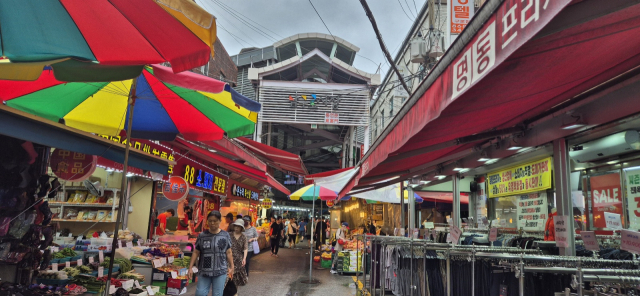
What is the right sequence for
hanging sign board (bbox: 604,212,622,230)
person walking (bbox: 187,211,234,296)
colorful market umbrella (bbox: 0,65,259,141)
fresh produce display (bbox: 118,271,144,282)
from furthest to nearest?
fresh produce display (bbox: 118,271,144,282), person walking (bbox: 187,211,234,296), colorful market umbrella (bbox: 0,65,259,141), hanging sign board (bbox: 604,212,622,230)

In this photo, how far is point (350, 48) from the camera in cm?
2641

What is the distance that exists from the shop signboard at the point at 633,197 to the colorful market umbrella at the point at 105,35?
699cm

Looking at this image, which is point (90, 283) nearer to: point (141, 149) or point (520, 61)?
point (141, 149)

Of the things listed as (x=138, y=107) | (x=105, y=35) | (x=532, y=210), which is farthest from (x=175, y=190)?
(x=532, y=210)

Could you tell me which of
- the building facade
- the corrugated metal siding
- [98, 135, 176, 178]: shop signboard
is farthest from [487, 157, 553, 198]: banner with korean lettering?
the corrugated metal siding

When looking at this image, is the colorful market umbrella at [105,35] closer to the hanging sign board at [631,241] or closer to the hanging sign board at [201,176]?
the hanging sign board at [631,241]

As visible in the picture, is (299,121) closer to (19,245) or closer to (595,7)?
(19,245)

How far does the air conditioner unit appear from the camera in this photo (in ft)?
20.4

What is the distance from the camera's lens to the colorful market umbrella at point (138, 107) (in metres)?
5.00

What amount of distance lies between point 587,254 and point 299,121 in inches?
765

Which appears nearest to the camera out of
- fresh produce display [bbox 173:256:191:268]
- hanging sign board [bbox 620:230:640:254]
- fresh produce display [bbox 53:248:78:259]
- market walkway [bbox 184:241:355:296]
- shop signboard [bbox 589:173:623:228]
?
hanging sign board [bbox 620:230:640:254]

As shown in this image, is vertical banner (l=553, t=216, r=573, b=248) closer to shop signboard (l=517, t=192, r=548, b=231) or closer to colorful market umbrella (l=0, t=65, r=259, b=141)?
colorful market umbrella (l=0, t=65, r=259, b=141)

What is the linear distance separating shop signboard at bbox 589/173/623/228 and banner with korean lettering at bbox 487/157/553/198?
100cm

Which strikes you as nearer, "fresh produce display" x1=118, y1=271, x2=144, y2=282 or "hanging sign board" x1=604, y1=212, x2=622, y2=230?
"hanging sign board" x1=604, y1=212, x2=622, y2=230
